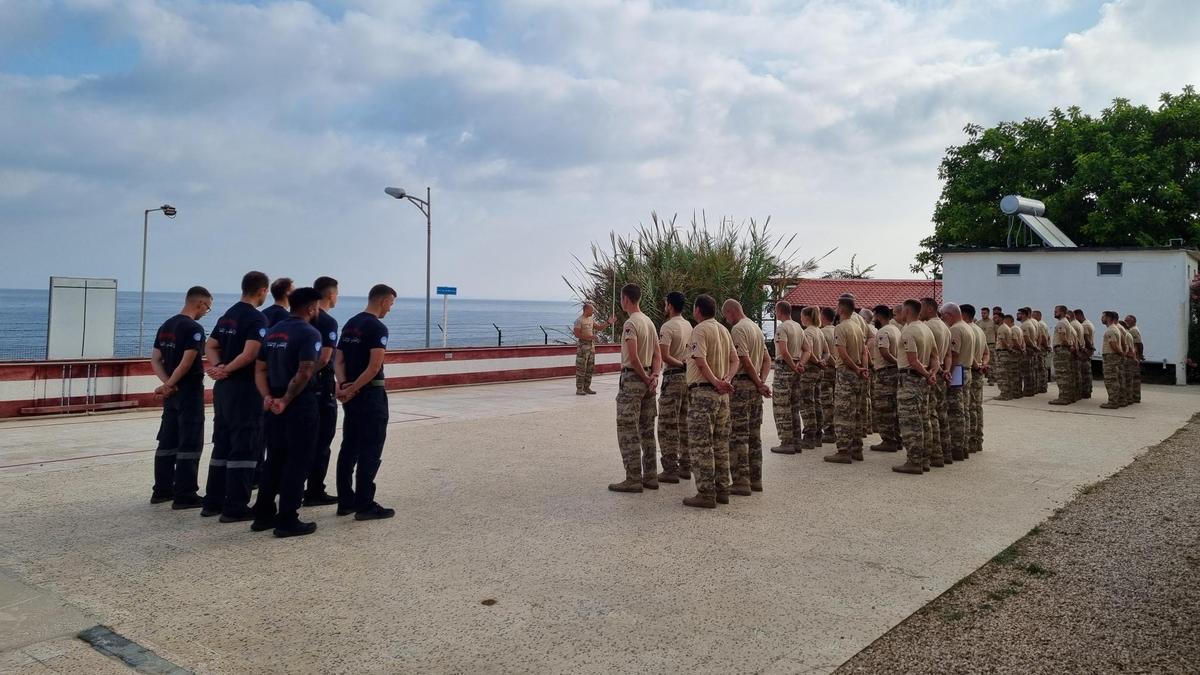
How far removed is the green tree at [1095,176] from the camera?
25406 mm

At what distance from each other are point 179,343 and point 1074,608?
6408mm

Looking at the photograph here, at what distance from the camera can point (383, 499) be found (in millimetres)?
6844

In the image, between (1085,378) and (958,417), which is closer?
(958,417)

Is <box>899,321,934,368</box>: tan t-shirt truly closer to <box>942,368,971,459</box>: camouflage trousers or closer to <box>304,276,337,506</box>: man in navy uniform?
<box>942,368,971,459</box>: camouflage trousers

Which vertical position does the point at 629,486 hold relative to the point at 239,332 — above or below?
below

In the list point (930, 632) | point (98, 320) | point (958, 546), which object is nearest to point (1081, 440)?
point (958, 546)

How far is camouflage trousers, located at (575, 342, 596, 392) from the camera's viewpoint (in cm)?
1577

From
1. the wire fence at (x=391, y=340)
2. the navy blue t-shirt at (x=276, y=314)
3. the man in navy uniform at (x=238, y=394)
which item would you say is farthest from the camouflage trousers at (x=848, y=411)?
the wire fence at (x=391, y=340)

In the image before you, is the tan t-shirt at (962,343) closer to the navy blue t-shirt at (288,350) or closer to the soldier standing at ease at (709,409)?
the soldier standing at ease at (709,409)

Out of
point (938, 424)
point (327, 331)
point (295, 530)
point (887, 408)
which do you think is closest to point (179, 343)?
point (327, 331)

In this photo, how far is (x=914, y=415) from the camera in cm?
838

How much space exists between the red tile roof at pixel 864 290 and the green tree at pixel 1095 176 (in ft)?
9.47

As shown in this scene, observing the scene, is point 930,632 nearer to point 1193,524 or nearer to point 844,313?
point 1193,524

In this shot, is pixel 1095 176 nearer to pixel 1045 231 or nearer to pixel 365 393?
pixel 1045 231
